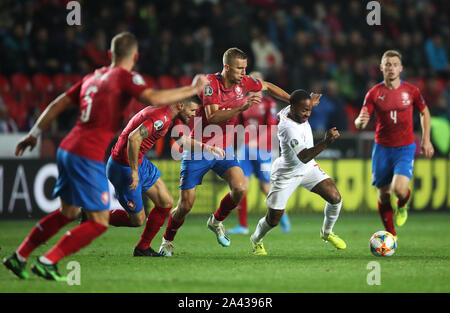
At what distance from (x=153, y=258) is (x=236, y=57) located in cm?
254

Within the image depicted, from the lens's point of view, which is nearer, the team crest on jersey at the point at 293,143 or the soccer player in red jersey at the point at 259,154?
the team crest on jersey at the point at 293,143

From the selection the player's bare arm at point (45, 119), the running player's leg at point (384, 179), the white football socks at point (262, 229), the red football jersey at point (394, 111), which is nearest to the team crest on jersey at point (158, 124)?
the player's bare arm at point (45, 119)

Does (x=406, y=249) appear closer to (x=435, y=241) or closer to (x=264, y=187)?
(x=435, y=241)

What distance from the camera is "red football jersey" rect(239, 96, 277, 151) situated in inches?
477

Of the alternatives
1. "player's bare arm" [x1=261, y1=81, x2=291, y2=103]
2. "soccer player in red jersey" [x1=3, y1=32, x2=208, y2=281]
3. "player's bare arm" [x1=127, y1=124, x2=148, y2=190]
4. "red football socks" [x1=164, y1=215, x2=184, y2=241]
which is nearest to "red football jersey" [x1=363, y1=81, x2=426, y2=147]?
"player's bare arm" [x1=261, y1=81, x2=291, y2=103]

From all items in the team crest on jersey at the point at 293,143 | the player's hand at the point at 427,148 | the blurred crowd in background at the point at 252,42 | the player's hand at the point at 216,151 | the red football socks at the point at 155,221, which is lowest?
the red football socks at the point at 155,221

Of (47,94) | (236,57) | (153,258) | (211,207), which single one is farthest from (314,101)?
(47,94)

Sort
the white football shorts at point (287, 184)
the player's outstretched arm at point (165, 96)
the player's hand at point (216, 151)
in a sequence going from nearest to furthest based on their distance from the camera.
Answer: the player's outstretched arm at point (165, 96) < the player's hand at point (216, 151) < the white football shorts at point (287, 184)

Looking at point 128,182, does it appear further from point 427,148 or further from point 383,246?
point 427,148

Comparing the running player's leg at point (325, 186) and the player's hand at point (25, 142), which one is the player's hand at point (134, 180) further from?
the running player's leg at point (325, 186)

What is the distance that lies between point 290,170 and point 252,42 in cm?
934

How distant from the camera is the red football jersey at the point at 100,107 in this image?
660cm

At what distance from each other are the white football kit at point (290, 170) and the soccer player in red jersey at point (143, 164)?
3.00 ft

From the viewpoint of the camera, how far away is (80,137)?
668 centimetres
